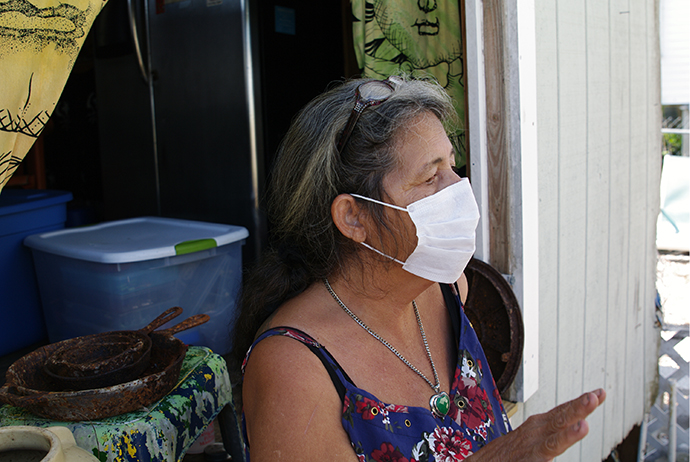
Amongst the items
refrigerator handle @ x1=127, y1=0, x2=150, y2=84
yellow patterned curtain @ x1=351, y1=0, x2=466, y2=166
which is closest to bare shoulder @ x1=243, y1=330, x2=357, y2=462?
yellow patterned curtain @ x1=351, y1=0, x2=466, y2=166

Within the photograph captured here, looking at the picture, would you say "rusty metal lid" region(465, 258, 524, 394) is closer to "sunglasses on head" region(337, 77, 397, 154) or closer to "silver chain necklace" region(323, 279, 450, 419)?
"silver chain necklace" region(323, 279, 450, 419)

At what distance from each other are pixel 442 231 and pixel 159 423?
0.94 m

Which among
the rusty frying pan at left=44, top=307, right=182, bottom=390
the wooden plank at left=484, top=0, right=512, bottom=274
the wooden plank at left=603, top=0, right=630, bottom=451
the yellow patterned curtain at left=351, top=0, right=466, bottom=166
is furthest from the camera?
the wooden plank at left=603, top=0, right=630, bottom=451

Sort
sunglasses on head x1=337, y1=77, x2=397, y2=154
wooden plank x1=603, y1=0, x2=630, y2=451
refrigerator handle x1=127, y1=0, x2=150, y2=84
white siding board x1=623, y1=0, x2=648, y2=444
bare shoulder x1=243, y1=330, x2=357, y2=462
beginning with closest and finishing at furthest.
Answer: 1. bare shoulder x1=243, y1=330, x2=357, y2=462
2. sunglasses on head x1=337, y1=77, x2=397, y2=154
3. wooden plank x1=603, y1=0, x2=630, y2=451
4. white siding board x1=623, y1=0, x2=648, y2=444
5. refrigerator handle x1=127, y1=0, x2=150, y2=84

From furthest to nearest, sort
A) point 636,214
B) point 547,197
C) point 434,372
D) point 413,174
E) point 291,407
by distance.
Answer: point 636,214 < point 547,197 < point 434,372 < point 413,174 < point 291,407

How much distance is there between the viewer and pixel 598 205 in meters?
2.89

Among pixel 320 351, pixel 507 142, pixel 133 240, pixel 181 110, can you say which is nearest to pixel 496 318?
pixel 507 142

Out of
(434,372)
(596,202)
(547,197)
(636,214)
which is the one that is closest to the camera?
(434,372)

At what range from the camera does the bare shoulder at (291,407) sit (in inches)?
43.6

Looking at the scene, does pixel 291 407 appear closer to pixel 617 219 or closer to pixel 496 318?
pixel 496 318

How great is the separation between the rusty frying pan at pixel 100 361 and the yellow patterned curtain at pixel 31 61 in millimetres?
605

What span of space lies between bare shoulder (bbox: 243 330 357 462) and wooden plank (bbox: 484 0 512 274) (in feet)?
4.16

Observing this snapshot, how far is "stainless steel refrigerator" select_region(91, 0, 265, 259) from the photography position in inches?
136

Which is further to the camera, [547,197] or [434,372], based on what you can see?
[547,197]
